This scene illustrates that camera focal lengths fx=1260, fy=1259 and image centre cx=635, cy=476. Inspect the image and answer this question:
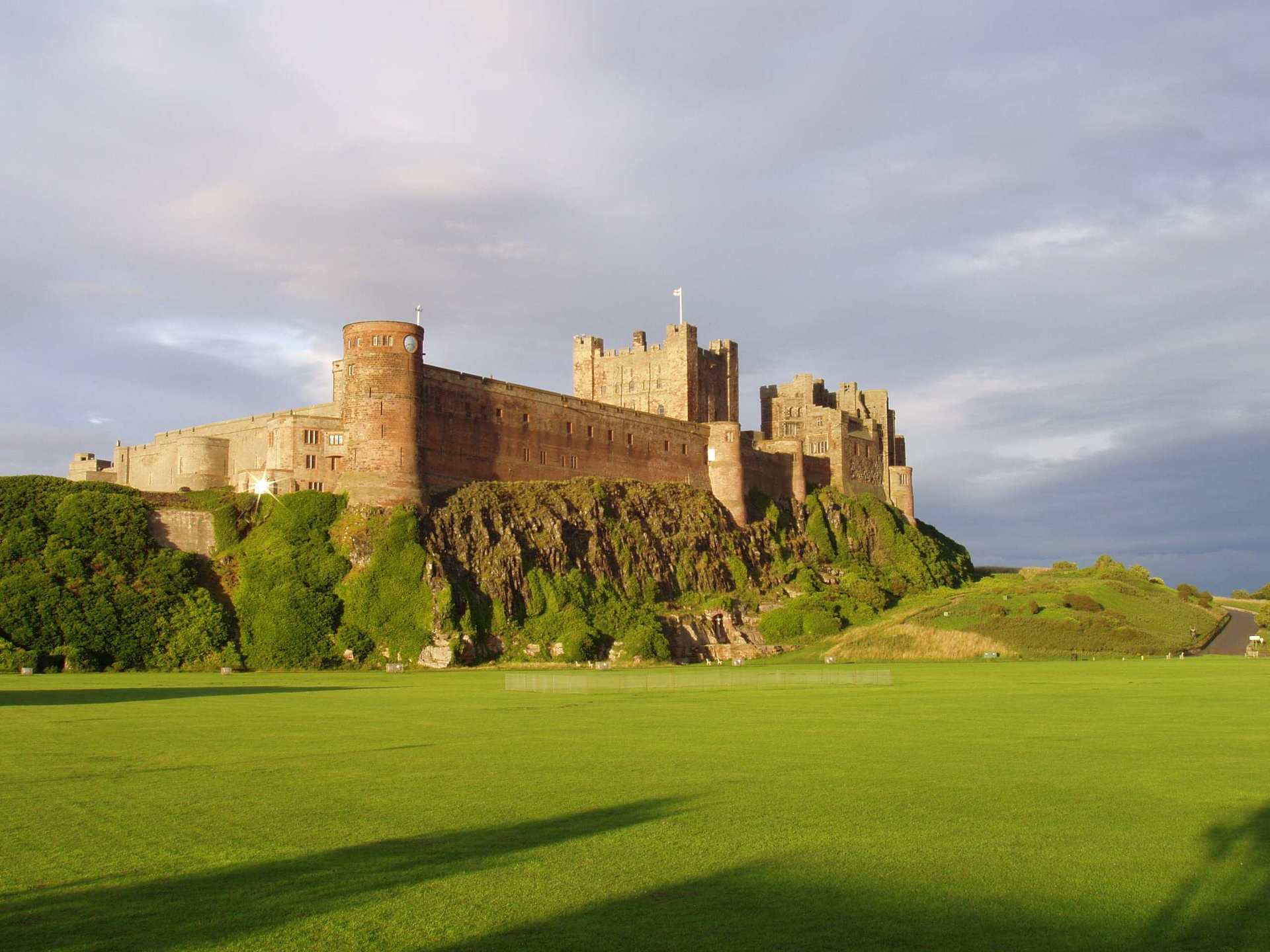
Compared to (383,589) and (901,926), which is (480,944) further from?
(383,589)

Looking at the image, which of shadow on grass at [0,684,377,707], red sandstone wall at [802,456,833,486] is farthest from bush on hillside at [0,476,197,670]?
red sandstone wall at [802,456,833,486]

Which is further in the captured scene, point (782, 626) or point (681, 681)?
point (782, 626)

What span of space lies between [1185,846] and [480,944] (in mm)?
7499

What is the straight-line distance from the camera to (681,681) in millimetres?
48781

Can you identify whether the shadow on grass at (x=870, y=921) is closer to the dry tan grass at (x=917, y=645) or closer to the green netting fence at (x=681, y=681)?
the green netting fence at (x=681, y=681)

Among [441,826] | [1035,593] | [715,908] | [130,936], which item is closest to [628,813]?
[441,826]

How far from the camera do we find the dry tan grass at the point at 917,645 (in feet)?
228

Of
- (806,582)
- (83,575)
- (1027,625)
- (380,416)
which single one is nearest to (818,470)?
(806,582)

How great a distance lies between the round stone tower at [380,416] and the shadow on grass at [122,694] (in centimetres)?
2395

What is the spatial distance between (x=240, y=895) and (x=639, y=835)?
4.33m

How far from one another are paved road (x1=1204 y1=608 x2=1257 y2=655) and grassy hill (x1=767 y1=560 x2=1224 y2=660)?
0.90 meters

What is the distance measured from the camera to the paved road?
7638 cm

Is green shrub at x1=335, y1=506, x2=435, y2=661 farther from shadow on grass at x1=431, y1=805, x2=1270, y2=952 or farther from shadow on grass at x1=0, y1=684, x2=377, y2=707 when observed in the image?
shadow on grass at x1=431, y1=805, x2=1270, y2=952

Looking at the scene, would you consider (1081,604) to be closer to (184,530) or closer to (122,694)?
(184,530)
